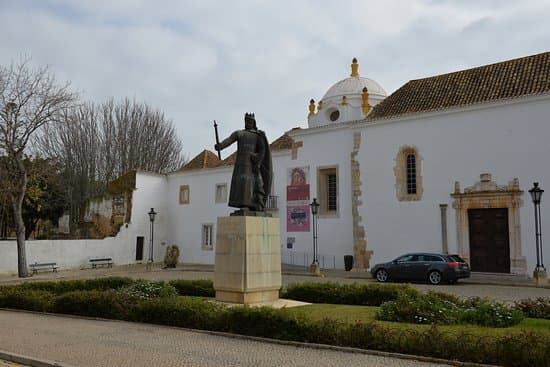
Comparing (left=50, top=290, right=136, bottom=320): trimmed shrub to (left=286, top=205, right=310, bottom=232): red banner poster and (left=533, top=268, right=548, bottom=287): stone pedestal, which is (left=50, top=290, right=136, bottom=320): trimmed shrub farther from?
(left=286, top=205, right=310, bottom=232): red banner poster

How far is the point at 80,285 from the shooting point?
55.6 ft

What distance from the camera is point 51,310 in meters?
13.1

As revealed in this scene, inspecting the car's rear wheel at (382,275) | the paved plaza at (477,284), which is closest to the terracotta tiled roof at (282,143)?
the paved plaza at (477,284)

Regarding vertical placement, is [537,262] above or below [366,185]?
below

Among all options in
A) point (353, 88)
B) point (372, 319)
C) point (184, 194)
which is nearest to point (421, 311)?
point (372, 319)

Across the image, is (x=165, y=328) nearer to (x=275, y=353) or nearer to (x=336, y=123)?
(x=275, y=353)

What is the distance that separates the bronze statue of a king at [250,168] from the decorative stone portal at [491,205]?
1412 centimetres

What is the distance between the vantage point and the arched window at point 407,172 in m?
25.6

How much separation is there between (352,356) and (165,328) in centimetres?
426

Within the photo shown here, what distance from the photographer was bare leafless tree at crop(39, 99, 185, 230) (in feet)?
139

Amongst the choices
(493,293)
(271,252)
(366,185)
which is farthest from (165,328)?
(366,185)

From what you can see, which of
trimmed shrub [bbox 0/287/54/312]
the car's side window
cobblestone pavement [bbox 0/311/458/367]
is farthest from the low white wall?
the car's side window

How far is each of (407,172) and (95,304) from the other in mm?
17864

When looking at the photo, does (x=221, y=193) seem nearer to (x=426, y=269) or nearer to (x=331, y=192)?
(x=331, y=192)
